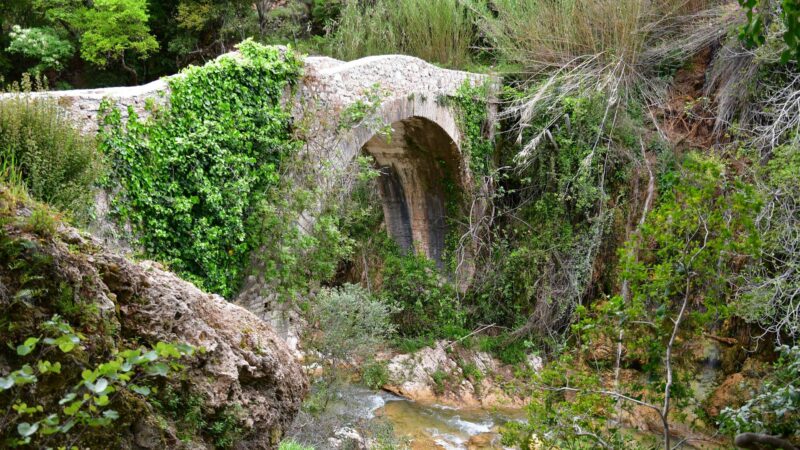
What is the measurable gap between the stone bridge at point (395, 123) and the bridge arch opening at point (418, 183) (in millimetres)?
17

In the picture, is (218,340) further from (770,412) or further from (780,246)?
(780,246)

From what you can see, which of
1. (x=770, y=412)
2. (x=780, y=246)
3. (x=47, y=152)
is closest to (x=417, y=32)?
(x=780, y=246)

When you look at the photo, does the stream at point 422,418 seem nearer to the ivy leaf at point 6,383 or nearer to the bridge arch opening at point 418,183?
the bridge arch opening at point 418,183

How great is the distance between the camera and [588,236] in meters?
10.9

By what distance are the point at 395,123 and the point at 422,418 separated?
434cm

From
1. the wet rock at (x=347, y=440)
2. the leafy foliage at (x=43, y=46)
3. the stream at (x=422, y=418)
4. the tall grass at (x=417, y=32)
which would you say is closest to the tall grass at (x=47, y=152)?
the wet rock at (x=347, y=440)

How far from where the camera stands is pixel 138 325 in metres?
2.73

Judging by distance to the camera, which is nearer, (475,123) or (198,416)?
(198,416)

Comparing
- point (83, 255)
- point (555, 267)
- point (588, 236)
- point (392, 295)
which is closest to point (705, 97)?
point (588, 236)

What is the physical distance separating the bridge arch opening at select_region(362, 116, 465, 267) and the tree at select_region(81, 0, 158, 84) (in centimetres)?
633

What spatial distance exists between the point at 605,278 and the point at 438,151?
129 inches

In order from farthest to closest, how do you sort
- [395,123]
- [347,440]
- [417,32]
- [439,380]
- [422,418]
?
[417,32]
[395,123]
[439,380]
[422,418]
[347,440]

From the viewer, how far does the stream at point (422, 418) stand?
7355mm

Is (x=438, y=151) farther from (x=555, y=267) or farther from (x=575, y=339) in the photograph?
(x=575, y=339)
